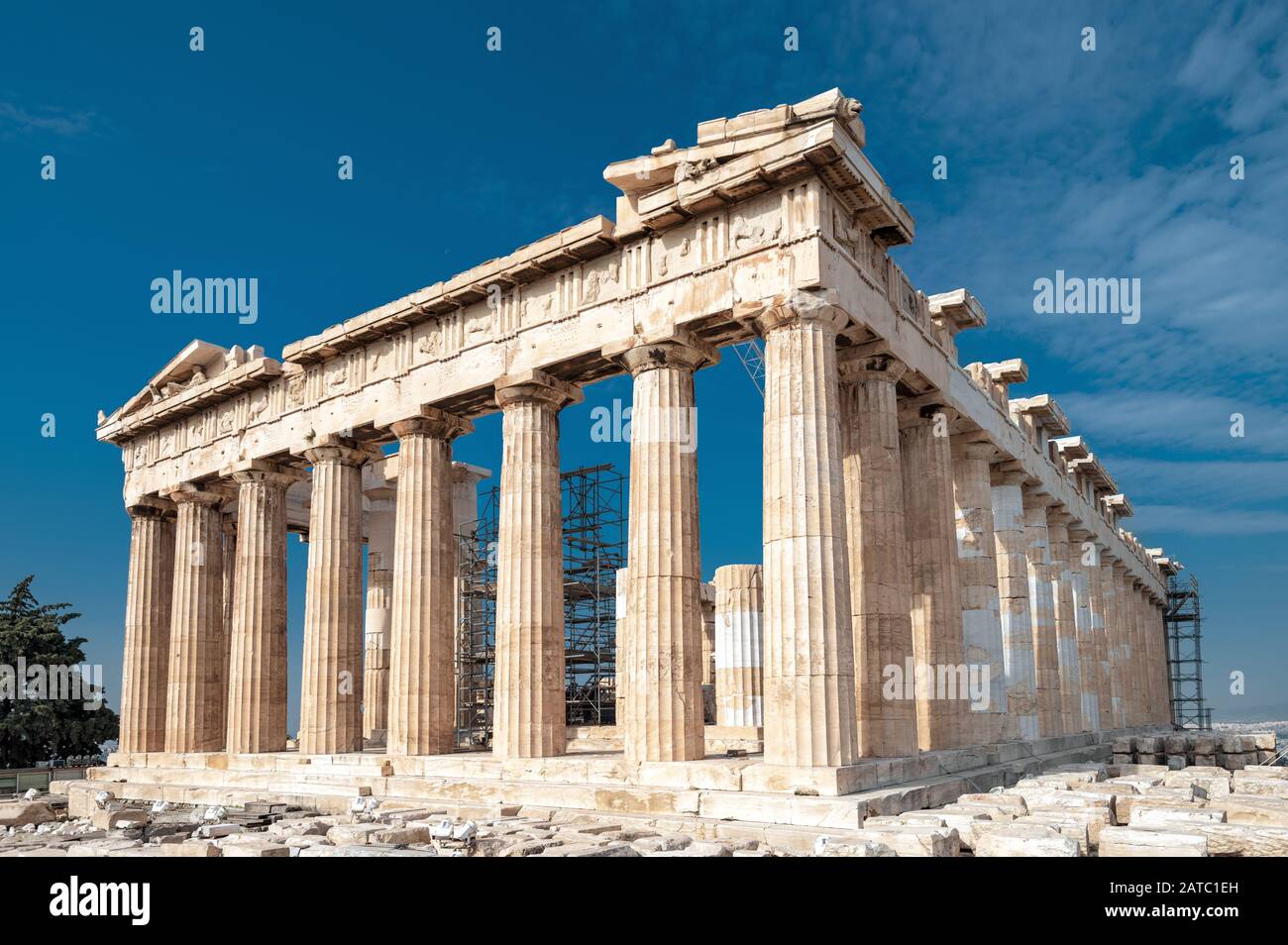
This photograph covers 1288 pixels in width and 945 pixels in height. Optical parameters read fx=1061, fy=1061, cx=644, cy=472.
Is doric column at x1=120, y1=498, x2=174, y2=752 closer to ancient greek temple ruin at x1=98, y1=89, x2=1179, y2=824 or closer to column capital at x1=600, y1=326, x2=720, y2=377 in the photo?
ancient greek temple ruin at x1=98, y1=89, x2=1179, y2=824

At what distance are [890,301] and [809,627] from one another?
281 inches

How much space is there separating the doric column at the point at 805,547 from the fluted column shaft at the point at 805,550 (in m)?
→ 0.02

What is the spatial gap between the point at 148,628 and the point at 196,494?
479 cm

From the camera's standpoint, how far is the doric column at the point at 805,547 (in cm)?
1644

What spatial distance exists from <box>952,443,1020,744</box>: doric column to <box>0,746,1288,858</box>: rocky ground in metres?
4.61

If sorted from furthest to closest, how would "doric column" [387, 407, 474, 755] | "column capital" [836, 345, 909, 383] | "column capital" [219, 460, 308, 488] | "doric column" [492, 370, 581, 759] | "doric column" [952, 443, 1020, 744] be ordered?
1. "column capital" [219, 460, 308, 488]
2. "doric column" [952, 443, 1020, 744]
3. "doric column" [387, 407, 474, 755]
4. "doric column" [492, 370, 581, 759]
5. "column capital" [836, 345, 909, 383]

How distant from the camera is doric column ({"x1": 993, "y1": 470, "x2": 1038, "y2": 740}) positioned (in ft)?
87.9

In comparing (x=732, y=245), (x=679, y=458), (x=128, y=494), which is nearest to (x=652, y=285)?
(x=732, y=245)

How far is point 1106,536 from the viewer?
132 feet

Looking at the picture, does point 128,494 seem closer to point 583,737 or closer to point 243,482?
point 243,482

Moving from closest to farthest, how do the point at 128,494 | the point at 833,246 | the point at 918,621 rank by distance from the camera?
the point at 833,246
the point at 918,621
the point at 128,494

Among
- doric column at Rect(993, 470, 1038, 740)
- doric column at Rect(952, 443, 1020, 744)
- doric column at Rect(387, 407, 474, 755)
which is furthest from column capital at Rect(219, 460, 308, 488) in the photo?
doric column at Rect(993, 470, 1038, 740)

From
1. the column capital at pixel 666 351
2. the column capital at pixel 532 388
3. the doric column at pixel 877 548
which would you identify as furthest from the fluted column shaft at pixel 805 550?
the column capital at pixel 532 388
